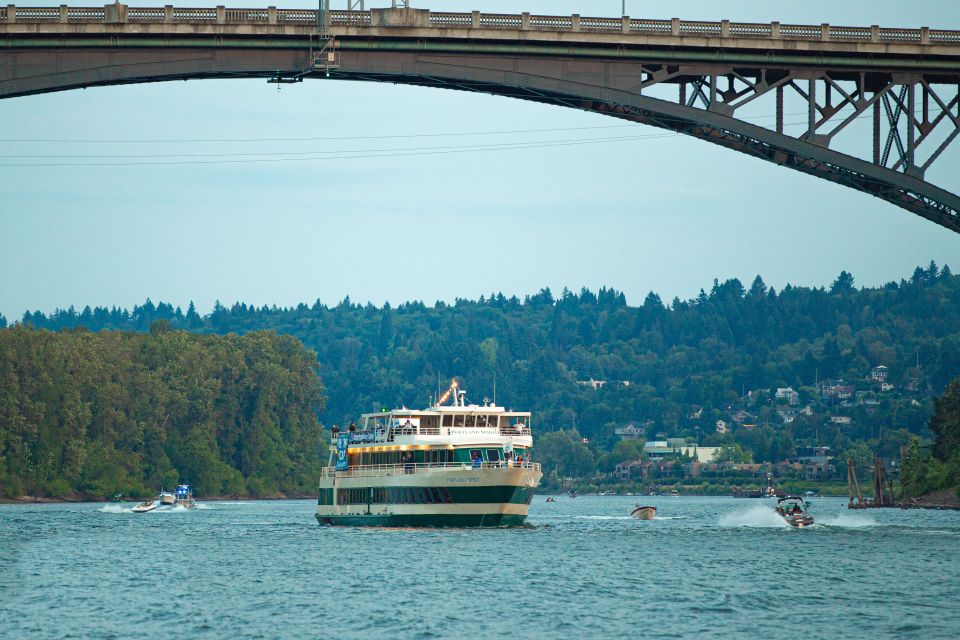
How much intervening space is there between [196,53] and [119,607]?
22.3 metres

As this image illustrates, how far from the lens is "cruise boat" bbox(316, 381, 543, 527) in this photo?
9631 centimetres

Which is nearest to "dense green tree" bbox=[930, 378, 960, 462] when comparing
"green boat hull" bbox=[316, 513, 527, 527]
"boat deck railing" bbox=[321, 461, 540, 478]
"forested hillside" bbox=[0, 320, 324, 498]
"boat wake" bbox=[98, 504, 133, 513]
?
"boat deck railing" bbox=[321, 461, 540, 478]

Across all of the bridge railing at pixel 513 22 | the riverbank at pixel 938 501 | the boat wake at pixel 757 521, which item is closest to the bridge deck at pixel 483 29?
the bridge railing at pixel 513 22

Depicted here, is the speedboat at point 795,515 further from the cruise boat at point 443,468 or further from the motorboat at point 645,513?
the motorboat at point 645,513

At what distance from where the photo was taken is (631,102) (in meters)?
64.0

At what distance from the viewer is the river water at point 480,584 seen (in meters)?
53.3

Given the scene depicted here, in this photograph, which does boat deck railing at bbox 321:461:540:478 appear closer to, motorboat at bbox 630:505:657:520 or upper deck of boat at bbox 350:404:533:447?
upper deck of boat at bbox 350:404:533:447

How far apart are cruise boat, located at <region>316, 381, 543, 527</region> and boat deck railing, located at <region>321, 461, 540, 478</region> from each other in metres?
0.06

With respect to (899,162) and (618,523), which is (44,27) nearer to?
(899,162)

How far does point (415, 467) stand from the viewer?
323 ft

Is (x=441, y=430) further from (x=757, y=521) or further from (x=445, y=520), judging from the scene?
(x=757, y=521)

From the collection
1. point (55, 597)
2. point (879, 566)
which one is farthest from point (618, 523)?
point (55, 597)

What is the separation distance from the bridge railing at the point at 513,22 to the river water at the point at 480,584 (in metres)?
22.9

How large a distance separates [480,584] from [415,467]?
32.7 metres
